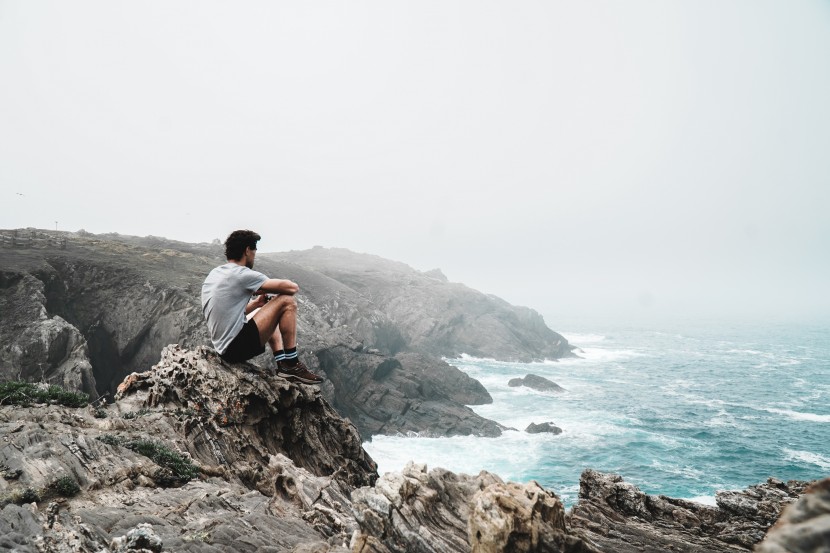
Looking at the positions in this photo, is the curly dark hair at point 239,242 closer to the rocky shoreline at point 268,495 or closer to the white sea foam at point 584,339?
the rocky shoreline at point 268,495

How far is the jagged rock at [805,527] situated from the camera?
5.98ft

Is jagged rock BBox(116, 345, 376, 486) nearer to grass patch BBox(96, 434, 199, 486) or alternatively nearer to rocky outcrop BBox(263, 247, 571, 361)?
grass patch BBox(96, 434, 199, 486)

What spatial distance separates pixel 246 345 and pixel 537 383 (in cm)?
6733

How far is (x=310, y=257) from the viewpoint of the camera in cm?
14062

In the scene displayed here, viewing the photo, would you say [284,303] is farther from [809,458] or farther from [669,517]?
[809,458]

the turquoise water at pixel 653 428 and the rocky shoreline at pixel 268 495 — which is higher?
the rocky shoreline at pixel 268 495

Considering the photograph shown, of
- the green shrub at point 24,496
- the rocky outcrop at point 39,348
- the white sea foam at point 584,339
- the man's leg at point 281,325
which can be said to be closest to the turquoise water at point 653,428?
the rocky outcrop at point 39,348

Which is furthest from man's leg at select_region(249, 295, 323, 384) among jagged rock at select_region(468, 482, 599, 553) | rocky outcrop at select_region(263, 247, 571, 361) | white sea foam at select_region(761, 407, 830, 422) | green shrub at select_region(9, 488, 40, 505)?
white sea foam at select_region(761, 407, 830, 422)

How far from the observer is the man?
7.80 m

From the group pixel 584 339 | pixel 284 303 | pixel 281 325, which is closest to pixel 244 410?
pixel 281 325

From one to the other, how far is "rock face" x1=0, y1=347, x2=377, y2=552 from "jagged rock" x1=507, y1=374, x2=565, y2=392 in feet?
203

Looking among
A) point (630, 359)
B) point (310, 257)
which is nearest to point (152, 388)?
point (630, 359)

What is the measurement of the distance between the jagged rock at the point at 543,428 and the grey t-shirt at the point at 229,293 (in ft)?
157

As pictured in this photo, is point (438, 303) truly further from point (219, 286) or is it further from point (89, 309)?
point (219, 286)
